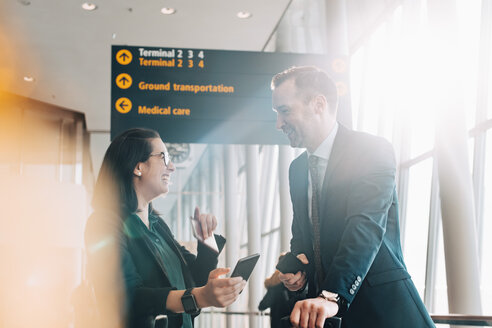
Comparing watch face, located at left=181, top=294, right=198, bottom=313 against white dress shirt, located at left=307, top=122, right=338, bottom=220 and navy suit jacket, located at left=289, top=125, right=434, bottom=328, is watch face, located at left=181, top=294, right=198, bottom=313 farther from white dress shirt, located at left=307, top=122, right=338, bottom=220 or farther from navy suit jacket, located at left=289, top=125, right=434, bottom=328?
white dress shirt, located at left=307, top=122, right=338, bottom=220

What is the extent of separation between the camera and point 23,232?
11.1m

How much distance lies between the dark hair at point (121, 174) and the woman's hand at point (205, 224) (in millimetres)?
289

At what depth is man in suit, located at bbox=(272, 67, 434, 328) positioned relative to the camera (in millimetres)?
1832

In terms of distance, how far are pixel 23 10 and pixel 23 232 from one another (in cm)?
419

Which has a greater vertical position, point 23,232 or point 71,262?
point 23,232

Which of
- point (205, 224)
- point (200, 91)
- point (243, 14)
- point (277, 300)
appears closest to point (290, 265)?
point (205, 224)

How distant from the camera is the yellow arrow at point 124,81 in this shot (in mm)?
5395

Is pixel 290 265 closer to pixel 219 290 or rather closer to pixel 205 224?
pixel 219 290

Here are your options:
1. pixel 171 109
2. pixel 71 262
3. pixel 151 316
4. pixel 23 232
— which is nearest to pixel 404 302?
pixel 151 316

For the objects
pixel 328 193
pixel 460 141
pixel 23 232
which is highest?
pixel 460 141

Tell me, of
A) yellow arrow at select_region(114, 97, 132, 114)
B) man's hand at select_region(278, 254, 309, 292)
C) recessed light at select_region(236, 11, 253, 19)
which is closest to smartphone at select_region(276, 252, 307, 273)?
man's hand at select_region(278, 254, 309, 292)

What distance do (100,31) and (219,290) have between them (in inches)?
339

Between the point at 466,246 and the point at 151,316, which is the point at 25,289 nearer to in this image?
the point at 466,246

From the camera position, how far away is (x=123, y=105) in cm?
532
